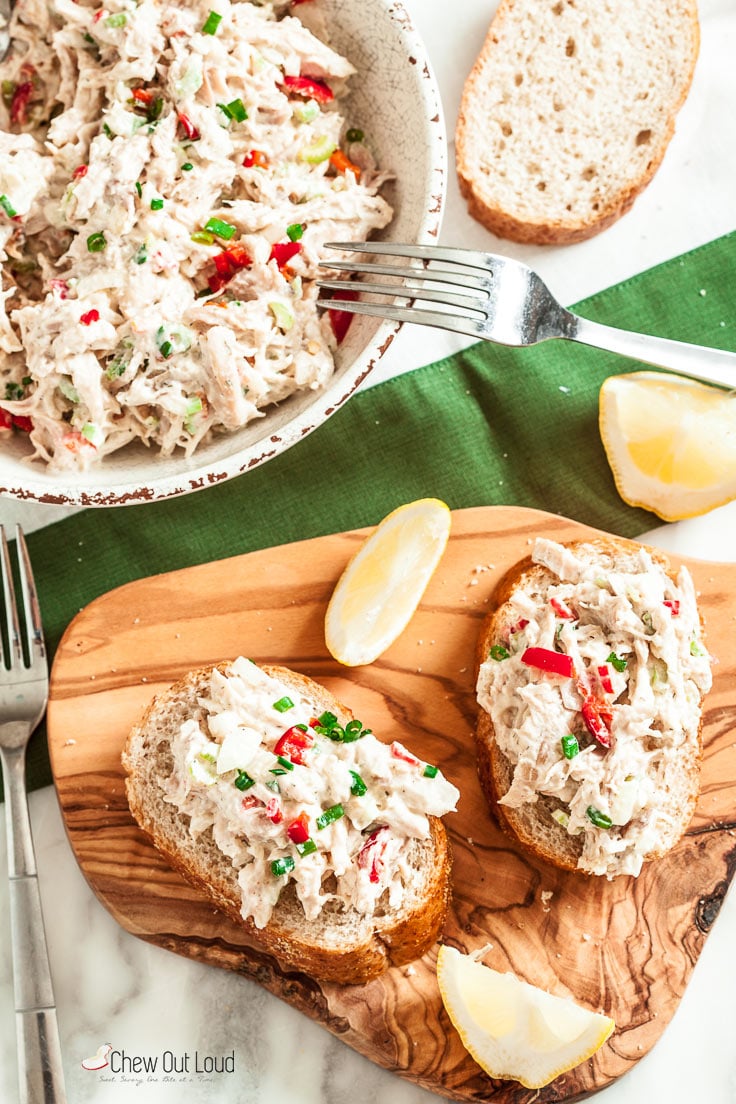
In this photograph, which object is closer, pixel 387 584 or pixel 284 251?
pixel 284 251

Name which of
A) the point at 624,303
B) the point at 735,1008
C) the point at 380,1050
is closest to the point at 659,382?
the point at 624,303

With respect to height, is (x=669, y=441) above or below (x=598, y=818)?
above

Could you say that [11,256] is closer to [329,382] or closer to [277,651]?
[329,382]

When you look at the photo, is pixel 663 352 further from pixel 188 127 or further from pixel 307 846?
pixel 307 846

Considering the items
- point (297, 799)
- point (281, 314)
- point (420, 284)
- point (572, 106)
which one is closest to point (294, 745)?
point (297, 799)

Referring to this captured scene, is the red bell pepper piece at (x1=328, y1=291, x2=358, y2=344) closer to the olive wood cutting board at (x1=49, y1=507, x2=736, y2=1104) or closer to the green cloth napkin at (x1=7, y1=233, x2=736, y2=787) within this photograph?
the green cloth napkin at (x1=7, y1=233, x2=736, y2=787)
